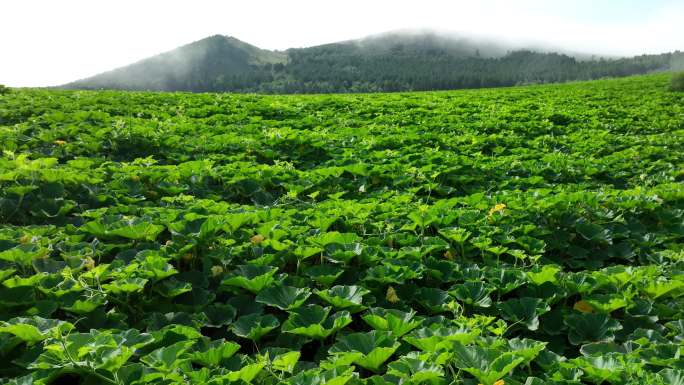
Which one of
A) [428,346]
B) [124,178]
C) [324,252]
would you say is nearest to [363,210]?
[324,252]

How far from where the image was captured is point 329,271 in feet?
11.0

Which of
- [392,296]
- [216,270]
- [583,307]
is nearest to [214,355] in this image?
[216,270]

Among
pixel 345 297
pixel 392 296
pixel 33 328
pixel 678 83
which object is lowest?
pixel 392 296

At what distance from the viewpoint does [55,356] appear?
221 cm

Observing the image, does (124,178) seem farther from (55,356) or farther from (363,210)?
(55,356)

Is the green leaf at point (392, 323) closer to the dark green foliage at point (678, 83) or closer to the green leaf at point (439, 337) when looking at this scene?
the green leaf at point (439, 337)

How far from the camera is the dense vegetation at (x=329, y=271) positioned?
7.55 ft

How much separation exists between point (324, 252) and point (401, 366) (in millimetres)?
1592

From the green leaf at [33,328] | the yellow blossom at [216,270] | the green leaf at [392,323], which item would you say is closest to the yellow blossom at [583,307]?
the green leaf at [392,323]

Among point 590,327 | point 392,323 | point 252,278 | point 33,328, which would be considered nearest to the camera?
point 33,328

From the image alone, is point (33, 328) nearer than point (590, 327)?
Yes

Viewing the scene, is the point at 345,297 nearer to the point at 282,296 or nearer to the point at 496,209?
the point at 282,296

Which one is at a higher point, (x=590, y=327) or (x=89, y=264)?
(x=89, y=264)

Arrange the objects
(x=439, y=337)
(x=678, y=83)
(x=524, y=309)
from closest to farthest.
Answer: (x=439, y=337) < (x=524, y=309) < (x=678, y=83)
